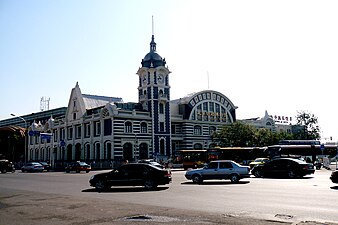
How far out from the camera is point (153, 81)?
224 feet

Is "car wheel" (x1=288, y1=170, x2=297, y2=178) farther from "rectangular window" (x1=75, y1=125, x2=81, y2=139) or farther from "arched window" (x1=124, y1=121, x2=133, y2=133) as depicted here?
"rectangular window" (x1=75, y1=125, x2=81, y2=139)

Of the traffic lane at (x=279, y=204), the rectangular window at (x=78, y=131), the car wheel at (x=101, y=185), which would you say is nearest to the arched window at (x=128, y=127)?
the rectangular window at (x=78, y=131)

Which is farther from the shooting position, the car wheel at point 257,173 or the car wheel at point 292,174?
the car wheel at point 257,173

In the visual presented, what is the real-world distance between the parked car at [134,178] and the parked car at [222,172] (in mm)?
4074

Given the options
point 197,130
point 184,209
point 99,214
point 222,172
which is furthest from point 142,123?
point 99,214

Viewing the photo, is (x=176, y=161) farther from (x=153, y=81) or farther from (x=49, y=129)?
(x=49, y=129)

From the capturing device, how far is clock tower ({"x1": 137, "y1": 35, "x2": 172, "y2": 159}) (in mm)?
67375

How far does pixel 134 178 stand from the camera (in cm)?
2170

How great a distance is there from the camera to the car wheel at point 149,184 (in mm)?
21594

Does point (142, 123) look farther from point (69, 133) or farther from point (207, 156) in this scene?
point (69, 133)

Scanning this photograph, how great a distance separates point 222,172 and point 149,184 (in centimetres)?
573

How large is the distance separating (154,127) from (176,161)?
8906 mm

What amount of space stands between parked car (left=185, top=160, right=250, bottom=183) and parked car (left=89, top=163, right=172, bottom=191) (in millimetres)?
4074

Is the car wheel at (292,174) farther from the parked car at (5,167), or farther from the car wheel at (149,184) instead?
the parked car at (5,167)
